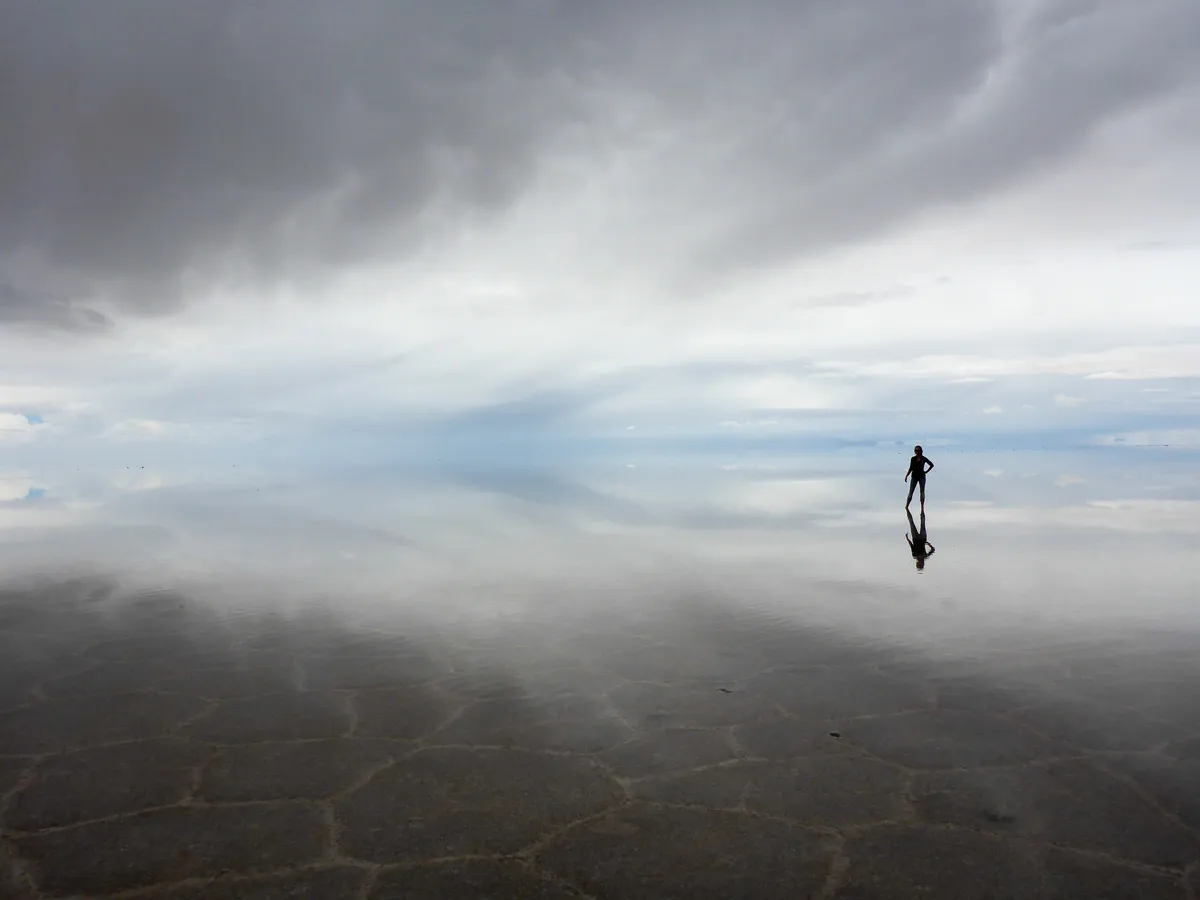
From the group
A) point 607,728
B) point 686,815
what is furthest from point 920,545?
point 686,815

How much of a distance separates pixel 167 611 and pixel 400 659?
479cm

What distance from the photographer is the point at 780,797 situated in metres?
5.07

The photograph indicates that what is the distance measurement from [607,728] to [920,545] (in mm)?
12092

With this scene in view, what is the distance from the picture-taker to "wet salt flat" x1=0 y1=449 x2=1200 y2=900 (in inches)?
170

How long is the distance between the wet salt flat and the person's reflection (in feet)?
1.11

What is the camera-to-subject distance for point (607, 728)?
6379mm

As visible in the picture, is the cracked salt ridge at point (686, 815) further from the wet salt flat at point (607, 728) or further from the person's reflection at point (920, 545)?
the person's reflection at point (920, 545)

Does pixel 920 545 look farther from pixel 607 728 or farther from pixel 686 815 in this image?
pixel 686 815

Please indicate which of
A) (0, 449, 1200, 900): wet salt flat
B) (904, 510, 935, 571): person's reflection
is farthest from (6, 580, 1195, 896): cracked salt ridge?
(904, 510, 935, 571): person's reflection

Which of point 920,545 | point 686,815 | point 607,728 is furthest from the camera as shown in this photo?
point 920,545

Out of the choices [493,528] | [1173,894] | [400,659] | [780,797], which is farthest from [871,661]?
[493,528]

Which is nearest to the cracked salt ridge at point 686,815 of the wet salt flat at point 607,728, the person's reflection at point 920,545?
the wet salt flat at point 607,728

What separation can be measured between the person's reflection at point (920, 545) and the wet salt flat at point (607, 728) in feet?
1.11

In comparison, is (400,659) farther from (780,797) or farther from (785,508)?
(785,508)
